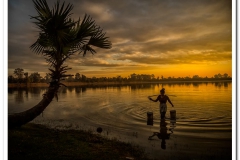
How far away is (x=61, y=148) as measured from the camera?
4.01m

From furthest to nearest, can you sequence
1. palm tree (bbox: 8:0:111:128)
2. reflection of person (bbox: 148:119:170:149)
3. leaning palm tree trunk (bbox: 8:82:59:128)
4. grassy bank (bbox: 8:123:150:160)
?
reflection of person (bbox: 148:119:170:149)
leaning palm tree trunk (bbox: 8:82:59:128)
palm tree (bbox: 8:0:111:128)
grassy bank (bbox: 8:123:150:160)

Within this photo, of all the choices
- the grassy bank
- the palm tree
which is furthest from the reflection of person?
the palm tree

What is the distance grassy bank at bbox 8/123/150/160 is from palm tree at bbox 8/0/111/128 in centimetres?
64

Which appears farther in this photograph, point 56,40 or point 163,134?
point 163,134

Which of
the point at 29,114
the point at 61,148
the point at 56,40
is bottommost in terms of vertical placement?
the point at 61,148

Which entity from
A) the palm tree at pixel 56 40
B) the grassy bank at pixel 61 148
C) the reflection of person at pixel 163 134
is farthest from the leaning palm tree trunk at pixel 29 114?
the reflection of person at pixel 163 134

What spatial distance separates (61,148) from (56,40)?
8.26 ft

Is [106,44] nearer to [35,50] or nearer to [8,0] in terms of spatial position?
[35,50]

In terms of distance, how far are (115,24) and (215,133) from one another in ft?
15.8

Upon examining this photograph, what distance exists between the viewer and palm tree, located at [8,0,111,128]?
13.8 feet

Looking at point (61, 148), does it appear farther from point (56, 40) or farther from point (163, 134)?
point (163, 134)

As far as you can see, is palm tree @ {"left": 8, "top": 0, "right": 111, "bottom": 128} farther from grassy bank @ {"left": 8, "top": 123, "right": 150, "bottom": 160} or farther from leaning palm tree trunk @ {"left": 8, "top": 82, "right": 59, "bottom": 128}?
grassy bank @ {"left": 8, "top": 123, "right": 150, "bottom": 160}

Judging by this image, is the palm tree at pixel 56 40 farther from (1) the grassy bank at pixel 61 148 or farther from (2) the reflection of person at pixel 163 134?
(2) the reflection of person at pixel 163 134

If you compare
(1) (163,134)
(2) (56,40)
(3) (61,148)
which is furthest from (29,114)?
(1) (163,134)
